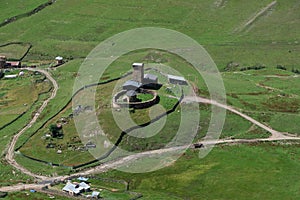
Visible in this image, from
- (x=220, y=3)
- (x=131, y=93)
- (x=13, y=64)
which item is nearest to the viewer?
(x=131, y=93)

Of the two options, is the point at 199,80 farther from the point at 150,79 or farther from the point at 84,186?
the point at 84,186

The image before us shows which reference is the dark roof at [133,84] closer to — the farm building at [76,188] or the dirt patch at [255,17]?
the farm building at [76,188]

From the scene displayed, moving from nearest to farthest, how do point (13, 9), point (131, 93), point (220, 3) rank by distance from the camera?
point (131, 93), point (220, 3), point (13, 9)

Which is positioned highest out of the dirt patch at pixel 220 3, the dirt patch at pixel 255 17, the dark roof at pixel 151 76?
the dirt patch at pixel 220 3

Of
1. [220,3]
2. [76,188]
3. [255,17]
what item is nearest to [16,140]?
[76,188]

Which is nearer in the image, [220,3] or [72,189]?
[72,189]

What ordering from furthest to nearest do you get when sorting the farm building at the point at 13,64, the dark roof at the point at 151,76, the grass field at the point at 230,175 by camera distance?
the farm building at the point at 13,64, the dark roof at the point at 151,76, the grass field at the point at 230,175

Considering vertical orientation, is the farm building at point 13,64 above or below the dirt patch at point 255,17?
below

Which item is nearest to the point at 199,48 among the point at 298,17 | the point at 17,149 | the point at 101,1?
the point at 298,17

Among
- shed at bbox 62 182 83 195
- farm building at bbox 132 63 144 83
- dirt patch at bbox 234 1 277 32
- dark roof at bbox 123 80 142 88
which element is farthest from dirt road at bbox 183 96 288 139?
dirt patch at bbox 234 1 277 32

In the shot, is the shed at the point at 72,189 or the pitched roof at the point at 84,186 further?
the pitched roof at the point at 84,186

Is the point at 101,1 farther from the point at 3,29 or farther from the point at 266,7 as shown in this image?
the point at 266,7

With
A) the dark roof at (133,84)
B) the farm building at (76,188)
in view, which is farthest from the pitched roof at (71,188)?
the dark roof at (133,84)
